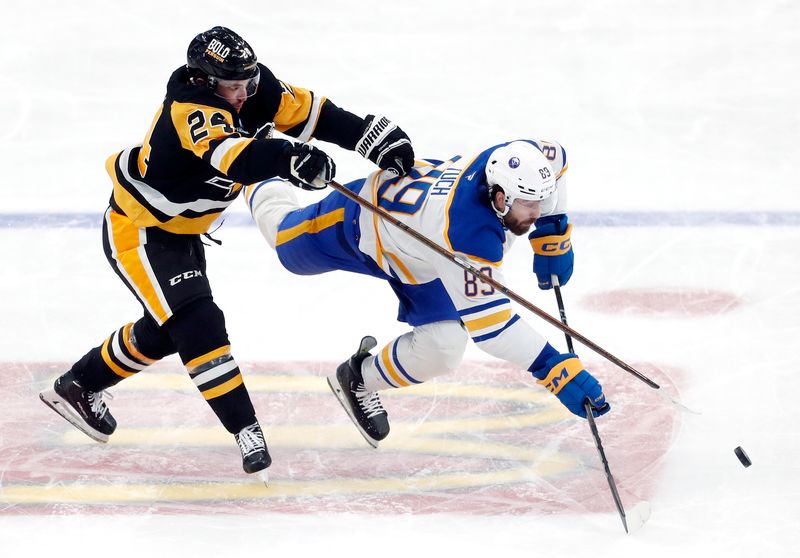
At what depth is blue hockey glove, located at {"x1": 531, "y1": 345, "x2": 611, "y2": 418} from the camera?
3357mm

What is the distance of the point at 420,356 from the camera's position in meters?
3.79

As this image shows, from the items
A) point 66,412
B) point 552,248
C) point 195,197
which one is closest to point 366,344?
point 552,248

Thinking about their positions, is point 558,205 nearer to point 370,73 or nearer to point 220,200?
point 220,200

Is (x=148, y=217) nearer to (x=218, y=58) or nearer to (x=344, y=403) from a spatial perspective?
A: (x=218, y=58)

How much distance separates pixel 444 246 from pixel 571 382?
558 mm

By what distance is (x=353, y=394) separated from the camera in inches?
158

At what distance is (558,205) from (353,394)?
961 millimetres

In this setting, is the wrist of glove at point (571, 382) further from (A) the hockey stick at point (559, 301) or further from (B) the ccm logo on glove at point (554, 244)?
(B) the ccm logo on glove at point (554, 244)

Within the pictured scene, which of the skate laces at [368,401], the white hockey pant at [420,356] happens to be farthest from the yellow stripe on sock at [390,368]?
the skate laces at [368,401]

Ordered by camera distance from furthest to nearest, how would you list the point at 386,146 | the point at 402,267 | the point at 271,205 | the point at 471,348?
the point at 471,348, the point at 271,205, the point at 386,146, the point at 402,267

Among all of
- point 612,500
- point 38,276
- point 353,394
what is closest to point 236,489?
point 353,394

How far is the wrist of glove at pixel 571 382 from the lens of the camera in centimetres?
336

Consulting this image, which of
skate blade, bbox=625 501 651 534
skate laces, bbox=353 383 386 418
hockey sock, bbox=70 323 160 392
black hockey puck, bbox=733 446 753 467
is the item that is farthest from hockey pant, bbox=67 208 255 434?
black hockey puck, bbox=733 446 753 467

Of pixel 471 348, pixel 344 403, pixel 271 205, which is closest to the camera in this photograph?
pixel 344 403
